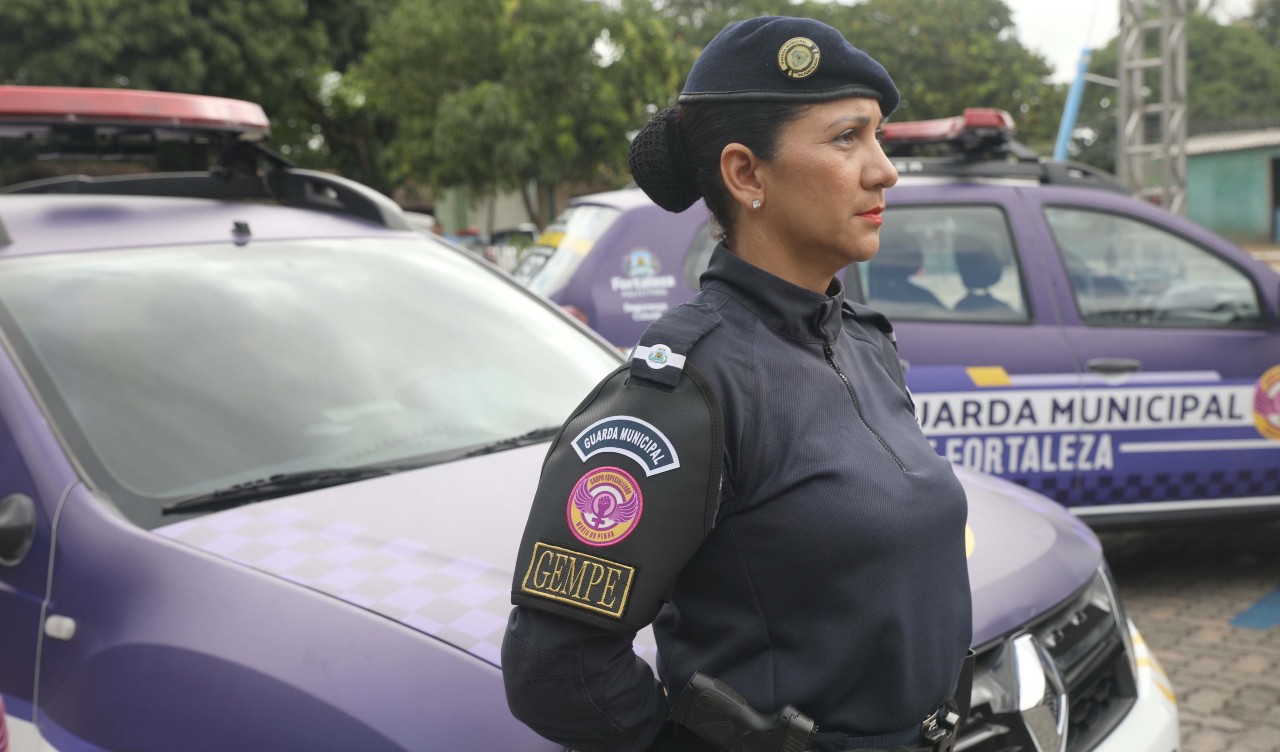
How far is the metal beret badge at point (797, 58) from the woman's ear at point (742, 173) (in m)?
0.10

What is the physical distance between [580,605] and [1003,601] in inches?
36.3

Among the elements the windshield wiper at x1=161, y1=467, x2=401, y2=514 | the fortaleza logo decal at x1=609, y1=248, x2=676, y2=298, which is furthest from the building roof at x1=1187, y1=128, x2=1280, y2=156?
the windshield wiper at x1=161, y1=467, x2=401, y2=514

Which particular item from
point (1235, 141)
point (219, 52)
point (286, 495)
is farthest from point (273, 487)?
point (1235, 141)

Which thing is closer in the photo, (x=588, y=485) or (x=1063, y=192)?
(x=588, y=485)

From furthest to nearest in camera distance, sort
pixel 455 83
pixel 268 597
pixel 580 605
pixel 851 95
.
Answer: pixel 455 83 < pixel 268 597 < pixel 851 95 < pixel 580 605

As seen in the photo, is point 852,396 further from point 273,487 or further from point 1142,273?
point 1142,273

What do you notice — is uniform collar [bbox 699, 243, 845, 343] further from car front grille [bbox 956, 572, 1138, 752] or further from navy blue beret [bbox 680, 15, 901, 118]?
car front grille [bbox 956, 572, 1138, 752]

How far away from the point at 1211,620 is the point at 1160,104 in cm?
720

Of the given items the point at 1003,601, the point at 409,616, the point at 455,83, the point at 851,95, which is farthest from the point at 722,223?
the point at 455,83

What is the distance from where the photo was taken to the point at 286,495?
2.21 m

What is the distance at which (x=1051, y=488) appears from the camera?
4.51m

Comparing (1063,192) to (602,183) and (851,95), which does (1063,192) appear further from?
(602,183)

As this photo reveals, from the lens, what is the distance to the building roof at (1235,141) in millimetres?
36531

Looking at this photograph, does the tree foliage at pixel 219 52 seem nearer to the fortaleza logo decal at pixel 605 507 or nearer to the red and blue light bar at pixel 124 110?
the red and blue light bar at pixel 124 110
